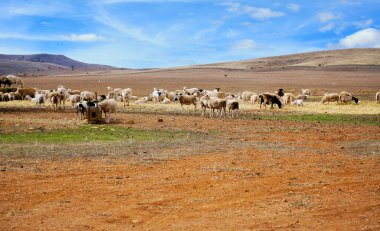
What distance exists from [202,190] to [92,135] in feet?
32.0

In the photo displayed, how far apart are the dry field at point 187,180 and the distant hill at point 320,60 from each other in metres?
113

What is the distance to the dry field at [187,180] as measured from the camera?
8.20 meters

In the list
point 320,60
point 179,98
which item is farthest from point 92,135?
point 320,60

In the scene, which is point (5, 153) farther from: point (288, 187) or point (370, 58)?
point (370, 58)

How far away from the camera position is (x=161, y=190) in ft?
33.5

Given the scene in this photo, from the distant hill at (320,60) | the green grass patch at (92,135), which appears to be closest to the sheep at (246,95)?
the green grass patch at (92,135)

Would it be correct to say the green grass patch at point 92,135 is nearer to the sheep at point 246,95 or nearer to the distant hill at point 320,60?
the sheep at point 246,95

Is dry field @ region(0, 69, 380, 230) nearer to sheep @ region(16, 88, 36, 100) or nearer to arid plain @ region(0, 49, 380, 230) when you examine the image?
arid plain @ region(0, 49, 380, 230)

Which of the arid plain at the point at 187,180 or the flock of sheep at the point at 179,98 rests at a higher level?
the flock of sheep at the point at 179,98

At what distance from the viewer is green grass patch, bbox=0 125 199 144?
17473 mm

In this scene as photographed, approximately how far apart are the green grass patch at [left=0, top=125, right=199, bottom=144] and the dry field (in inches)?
1.6

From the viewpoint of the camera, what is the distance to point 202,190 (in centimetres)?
1023

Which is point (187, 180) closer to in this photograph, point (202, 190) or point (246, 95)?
point (202, 190)

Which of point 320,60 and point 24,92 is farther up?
point 320,60
